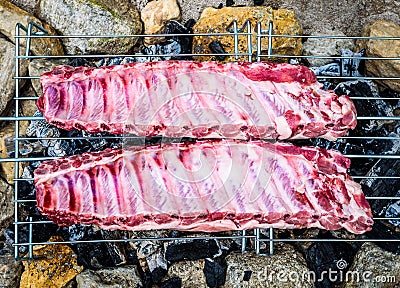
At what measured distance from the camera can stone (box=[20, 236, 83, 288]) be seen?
3.29m

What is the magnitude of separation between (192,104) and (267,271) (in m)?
1.16

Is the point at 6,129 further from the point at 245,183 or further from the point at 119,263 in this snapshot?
the point at 245,183

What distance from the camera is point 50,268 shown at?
3293 mm

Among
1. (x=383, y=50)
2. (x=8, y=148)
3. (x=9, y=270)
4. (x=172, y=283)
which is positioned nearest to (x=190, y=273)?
(x=172, y=283)

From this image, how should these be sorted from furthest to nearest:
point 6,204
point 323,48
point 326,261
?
point 323,48, point 6,204, point 326,261

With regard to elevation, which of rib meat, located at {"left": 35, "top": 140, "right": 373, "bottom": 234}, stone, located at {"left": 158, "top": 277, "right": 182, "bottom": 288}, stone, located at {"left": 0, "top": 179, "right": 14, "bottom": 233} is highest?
rib meat, located at {"left": 35, "top": 140, "right": 373, "bottom": 234}

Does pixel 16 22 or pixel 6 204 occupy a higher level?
pixel 16 22

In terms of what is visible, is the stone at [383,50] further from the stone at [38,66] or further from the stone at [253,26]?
the stone at [38,66]

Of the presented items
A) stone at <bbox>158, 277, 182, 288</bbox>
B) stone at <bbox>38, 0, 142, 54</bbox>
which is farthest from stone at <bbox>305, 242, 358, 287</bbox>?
stone at <bbox>38, 0, 142, 54</bbox>

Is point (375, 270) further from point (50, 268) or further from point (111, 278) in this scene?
point (50, 268)

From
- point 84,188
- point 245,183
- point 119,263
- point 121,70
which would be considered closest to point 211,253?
point 119,263

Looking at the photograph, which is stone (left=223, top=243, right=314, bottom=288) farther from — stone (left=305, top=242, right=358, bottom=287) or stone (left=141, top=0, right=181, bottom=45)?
stone (left=141, top=0, right=181, bottom=45)

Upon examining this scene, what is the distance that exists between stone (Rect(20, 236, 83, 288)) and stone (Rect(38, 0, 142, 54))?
1.36 metres

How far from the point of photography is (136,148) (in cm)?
280
